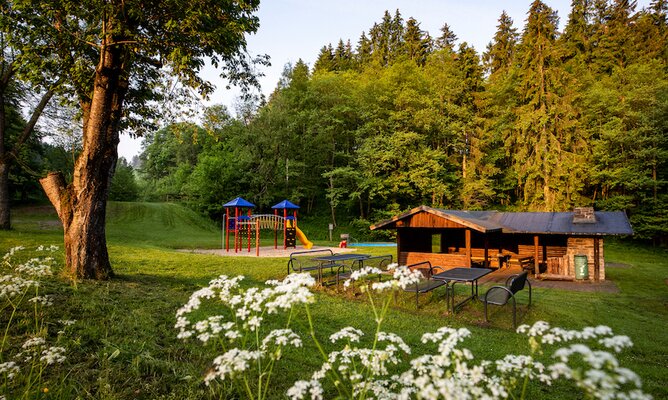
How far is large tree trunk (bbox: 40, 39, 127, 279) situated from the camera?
6641mm

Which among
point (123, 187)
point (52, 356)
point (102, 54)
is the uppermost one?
point (102, 54)

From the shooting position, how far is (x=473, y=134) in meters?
27.3

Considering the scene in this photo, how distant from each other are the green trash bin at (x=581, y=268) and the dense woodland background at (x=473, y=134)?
11.4 m

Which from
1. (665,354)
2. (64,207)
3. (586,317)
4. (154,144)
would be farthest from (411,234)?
(154,144)

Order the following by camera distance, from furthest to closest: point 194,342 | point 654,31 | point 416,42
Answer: point 416,42 → point 654,31 → point 194,342

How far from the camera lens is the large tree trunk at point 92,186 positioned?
6641 mm

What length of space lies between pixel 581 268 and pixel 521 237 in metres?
3.15

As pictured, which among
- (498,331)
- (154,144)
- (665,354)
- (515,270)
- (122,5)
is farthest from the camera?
(154,144)

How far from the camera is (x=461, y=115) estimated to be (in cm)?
2692

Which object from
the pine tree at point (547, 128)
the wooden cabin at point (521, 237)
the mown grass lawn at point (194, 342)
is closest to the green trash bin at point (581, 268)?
the wooden cabin at point (521, 237)

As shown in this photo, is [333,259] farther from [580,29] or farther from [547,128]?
[580,29]

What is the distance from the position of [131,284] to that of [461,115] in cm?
2627

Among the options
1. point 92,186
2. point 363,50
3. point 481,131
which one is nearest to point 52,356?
point 92,186

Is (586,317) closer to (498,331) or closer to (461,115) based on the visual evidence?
(498,331)
